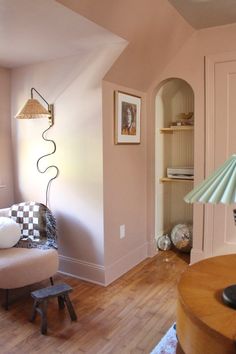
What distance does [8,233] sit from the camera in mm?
2797

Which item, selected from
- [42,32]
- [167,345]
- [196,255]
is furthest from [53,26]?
[196,255]

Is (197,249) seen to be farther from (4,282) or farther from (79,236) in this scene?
→ (4,282)

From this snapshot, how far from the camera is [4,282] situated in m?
2.46

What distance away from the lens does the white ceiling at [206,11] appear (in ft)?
8.34

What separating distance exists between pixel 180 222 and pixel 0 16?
3.05 m

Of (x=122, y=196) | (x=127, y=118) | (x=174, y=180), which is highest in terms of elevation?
A: (x=127, y=118)

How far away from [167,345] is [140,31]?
233 centimetres

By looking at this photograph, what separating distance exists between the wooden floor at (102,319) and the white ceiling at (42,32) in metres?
2.17

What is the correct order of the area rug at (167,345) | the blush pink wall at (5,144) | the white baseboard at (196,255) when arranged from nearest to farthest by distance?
the area rug at (167,345) → the white baseboard at (196,255) → the blush pink wall at (5,144)

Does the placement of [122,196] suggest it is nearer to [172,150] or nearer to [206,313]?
[172,150]

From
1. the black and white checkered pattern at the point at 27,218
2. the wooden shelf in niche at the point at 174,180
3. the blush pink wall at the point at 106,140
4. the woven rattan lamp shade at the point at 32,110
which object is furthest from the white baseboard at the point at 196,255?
the woven rattan lamp shade at the point at 32,110

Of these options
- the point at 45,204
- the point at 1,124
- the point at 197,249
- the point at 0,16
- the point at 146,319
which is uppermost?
the point at 0,16

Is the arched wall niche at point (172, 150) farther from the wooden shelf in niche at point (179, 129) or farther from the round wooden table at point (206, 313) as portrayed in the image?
the round wooden table at point (206, 313)

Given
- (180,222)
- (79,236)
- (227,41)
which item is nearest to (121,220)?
(79,236)
